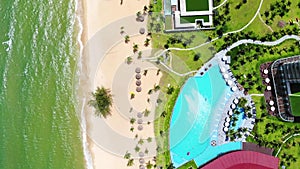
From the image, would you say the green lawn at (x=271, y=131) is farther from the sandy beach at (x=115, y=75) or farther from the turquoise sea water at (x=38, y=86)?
the turquoise sea water at (x=38, y=86)

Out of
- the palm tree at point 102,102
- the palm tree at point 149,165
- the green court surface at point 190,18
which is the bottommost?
→ the palm tree at point 149,165

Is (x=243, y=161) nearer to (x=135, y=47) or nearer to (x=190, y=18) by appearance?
(x=190, y=18)

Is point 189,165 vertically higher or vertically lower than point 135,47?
lower

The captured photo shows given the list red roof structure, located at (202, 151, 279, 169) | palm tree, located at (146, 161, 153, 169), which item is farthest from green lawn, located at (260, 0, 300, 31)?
palm tree, located at (146, 161, 153, 169)

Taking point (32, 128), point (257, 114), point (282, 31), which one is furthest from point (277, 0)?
point (32, 128)

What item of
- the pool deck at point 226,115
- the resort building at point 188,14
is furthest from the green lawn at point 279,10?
the pool deck at point 226,115

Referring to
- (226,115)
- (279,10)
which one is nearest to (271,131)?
(226,115)

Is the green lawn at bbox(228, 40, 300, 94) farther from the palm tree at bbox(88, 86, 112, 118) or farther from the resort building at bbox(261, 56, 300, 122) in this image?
the palm tree at bbox(88, 86, 112, 118)

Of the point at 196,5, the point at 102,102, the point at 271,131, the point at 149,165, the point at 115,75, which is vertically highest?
the point at 196,5
